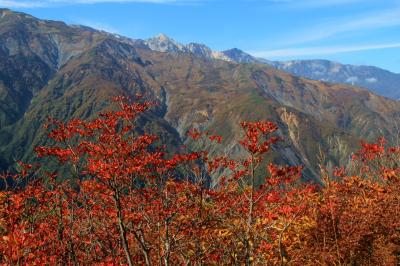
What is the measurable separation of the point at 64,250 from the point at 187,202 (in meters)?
8.69

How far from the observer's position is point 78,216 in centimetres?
3603

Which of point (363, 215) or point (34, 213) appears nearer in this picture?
point (363, 215)

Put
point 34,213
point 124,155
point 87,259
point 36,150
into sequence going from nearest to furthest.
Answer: point 124,155 → point 36,150 → point 87,259 → point 34,213

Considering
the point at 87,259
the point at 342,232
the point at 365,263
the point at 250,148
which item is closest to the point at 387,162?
the point at 365,263

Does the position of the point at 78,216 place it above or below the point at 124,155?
below

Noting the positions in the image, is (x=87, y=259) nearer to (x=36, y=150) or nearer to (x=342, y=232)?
(x=36, y=150)

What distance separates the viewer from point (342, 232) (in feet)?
78.6

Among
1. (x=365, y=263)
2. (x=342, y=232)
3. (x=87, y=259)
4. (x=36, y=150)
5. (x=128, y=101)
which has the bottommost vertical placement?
(x=87, y=259)

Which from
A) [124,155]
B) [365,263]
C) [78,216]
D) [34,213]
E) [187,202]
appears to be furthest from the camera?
[78,216]

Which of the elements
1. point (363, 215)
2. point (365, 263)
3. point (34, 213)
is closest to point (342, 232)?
point (363, 215)

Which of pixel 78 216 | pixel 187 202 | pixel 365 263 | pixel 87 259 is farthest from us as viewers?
pixel 78 216

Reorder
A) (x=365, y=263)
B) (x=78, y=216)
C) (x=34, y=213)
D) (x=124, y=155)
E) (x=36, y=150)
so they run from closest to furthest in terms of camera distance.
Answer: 1. (x=124, y=155)
2. (x=36, y=150)
3. (x=365, y=263)
4. (x=34, y=213)
5. (x=78, y=216)

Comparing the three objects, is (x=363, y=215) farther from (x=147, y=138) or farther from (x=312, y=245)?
(x=147, y=138)

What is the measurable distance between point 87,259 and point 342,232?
54.2 ft
